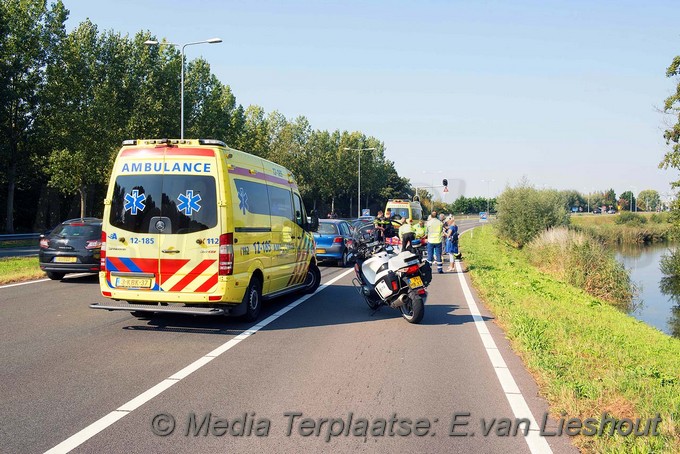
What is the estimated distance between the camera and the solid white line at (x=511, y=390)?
15.2ft

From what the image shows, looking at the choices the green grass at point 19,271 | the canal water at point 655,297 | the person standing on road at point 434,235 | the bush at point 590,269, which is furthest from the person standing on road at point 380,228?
the green grass at point 19,271

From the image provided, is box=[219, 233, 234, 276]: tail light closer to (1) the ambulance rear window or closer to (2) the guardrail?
(1) the ambulance rear window

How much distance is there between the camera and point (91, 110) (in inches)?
1442

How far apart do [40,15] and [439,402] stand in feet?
131

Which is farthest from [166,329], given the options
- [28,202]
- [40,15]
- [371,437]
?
[28,202]

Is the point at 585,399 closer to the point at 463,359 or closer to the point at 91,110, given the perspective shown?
the point at 463,359

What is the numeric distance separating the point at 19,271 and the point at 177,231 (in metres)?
10.1

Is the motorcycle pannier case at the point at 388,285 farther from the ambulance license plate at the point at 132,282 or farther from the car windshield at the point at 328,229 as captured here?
the car windshield at the point at 328,229

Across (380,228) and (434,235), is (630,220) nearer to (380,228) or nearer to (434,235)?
(380,228)

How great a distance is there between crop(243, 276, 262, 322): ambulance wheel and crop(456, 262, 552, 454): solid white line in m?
3.54

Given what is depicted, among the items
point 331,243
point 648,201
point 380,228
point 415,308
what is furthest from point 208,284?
point 648,201

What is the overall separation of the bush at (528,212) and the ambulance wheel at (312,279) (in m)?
30.0

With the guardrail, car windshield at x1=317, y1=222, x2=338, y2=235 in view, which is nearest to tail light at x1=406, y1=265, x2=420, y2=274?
car windshield at x1=317, y1=222, x2=338, y2=235

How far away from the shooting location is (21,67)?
1452 inches
